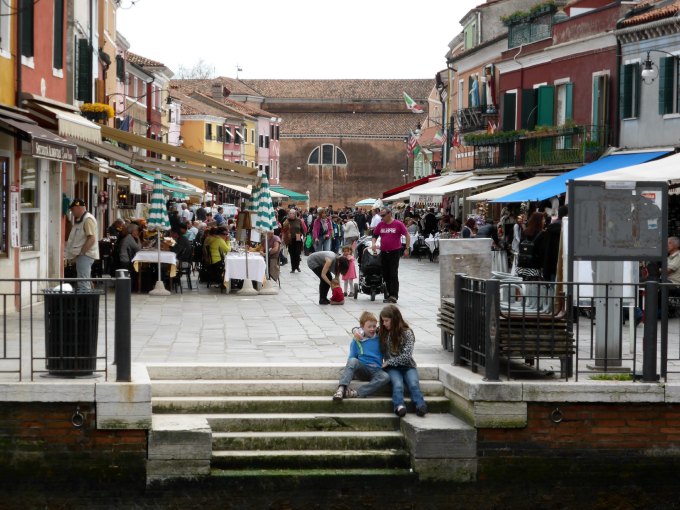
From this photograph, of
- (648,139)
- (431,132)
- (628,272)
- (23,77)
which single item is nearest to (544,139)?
(648,139)

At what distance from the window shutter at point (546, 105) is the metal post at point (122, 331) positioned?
1014 inches

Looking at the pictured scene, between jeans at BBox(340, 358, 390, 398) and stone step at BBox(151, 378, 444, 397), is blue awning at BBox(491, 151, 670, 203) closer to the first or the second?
jeans at BBox(340, 358, 390, 398)

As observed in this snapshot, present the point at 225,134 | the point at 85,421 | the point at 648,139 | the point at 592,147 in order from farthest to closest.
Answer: the point at 225,134, the point at 592,147, the point at 648,139, the point at 85,421

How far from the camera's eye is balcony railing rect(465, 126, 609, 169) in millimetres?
31250

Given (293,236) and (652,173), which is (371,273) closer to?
(652,173)

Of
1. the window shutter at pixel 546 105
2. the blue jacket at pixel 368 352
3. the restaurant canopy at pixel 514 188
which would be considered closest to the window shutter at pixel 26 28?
the blue jacket at pixel 368 352

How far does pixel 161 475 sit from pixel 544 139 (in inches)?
982

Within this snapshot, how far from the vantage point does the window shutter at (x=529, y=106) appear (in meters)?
36.0

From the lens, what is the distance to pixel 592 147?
102 ft

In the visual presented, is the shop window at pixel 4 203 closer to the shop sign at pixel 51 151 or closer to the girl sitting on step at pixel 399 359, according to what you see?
the shop sign at pixel 51 151

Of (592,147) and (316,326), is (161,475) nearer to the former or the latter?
(316,326)

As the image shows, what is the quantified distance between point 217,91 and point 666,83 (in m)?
71.0

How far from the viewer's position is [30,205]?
19.4 m

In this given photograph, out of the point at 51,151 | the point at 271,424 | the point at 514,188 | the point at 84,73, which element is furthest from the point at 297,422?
the point at 514,188
